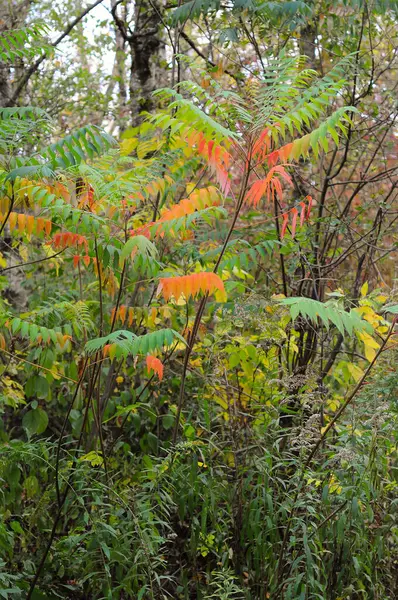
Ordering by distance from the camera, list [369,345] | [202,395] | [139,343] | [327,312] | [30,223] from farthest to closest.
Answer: [202,395] → [369,345] → [30,223] → [139,343] → [327,312]

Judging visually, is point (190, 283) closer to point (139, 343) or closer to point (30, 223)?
point (139, 343)

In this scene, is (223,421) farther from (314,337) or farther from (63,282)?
(63,282)

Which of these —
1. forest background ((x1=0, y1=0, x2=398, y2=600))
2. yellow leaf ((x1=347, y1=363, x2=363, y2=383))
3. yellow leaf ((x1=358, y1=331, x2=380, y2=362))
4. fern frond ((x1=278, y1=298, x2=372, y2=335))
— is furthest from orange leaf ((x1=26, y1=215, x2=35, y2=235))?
yellow leaf ((x1=347, y1=363, x2=363, y2=383))

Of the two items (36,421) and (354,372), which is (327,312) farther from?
(36,421)

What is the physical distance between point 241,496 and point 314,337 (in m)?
1.31

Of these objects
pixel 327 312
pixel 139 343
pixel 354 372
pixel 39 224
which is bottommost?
pixel 354 372

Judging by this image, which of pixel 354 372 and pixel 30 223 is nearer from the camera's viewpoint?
pixel 30 223

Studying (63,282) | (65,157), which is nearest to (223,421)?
(65,157)

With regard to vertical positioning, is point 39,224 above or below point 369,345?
above

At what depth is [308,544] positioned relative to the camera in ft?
13.1

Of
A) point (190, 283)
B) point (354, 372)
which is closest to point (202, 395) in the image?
point (354, 372)

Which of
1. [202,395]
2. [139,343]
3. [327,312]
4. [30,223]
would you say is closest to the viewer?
[327,312]

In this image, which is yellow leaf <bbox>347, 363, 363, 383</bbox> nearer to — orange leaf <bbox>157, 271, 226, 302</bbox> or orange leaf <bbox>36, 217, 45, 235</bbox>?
orange leaf <bbox>157, 271, 226, 302</bbox>

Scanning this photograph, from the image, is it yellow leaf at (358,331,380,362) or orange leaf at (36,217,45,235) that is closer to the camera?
orange leaf at (36,217,45,235)
